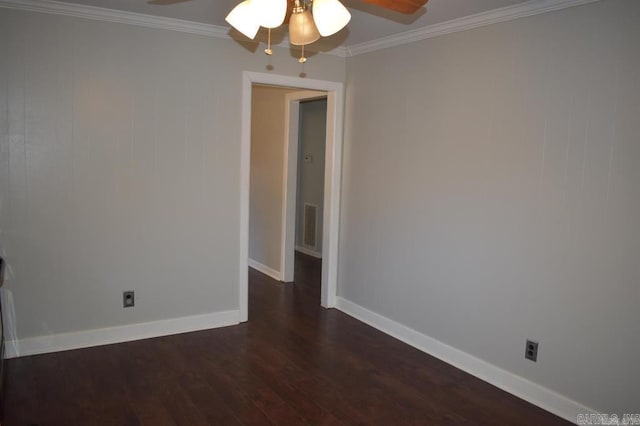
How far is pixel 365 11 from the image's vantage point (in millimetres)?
3176

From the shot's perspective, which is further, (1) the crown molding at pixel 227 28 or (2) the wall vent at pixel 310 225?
(2) the wall vent at pixel 310 225

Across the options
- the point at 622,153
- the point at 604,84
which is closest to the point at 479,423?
the point at 622,153

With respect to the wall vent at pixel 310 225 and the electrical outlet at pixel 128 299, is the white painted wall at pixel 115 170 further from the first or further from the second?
the wall vent at pixel 310 225

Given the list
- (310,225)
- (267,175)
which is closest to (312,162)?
(310,225)

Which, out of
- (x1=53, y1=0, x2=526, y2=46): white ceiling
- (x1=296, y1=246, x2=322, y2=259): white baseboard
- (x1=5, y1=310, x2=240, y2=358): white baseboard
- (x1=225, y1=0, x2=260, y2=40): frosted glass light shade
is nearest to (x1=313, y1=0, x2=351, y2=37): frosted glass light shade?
(x1=225, y1=0, x2=260, y2=40): frosted glass light shade

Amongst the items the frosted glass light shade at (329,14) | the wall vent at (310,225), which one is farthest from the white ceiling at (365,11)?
the wall vent at (310,225)

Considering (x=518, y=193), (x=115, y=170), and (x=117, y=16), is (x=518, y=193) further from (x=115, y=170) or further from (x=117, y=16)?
(x=117, y=16)

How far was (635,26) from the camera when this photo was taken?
2416 millimetres

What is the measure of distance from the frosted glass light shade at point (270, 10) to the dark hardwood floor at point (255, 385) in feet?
6.63

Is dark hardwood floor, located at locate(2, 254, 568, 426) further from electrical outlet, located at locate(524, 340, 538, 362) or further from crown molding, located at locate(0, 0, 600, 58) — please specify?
crown molding, located at locate(0, 0, 600, 58)

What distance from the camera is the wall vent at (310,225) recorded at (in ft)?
22.9

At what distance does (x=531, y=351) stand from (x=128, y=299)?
2.82 m

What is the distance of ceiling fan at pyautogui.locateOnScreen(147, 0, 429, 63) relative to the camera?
184 cm

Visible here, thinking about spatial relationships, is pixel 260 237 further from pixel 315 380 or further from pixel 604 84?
pixel 604 84
